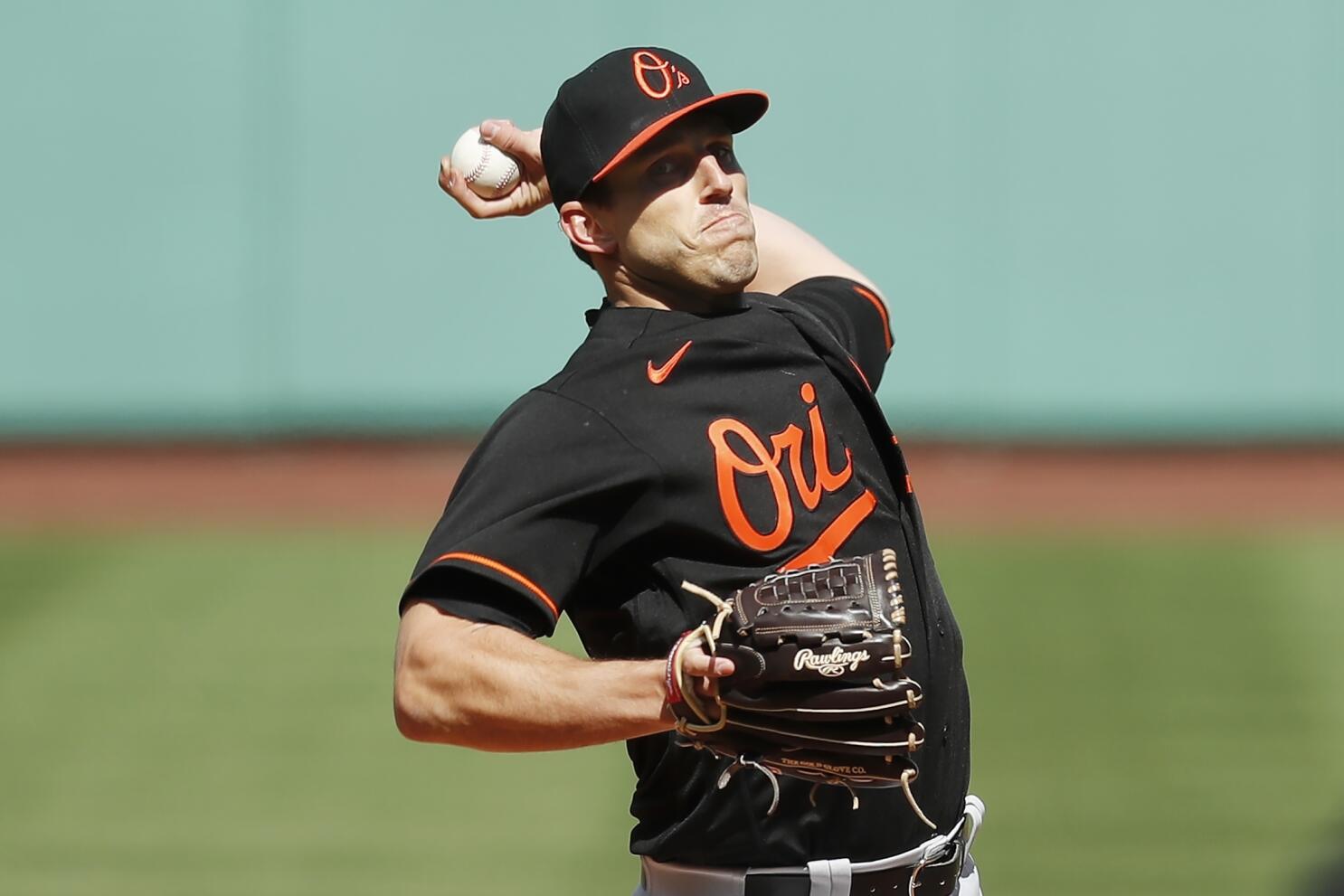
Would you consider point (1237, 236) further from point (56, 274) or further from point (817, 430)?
point (817, 430)

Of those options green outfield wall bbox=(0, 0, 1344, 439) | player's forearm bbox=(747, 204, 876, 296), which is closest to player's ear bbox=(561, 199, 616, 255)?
player's forearm bbox=(747, 204, 876, 296)

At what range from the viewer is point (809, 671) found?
2242 mm

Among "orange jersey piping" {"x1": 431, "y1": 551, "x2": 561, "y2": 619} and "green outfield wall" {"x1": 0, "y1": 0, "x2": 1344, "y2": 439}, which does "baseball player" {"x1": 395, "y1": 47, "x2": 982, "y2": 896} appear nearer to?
"orange jersey piping" {"x1": 431, "y1": 551, "x2": 561, "y2": 619}

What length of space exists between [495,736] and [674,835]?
570mm

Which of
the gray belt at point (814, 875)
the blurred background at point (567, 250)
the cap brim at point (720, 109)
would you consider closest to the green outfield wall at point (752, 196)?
the blurred background at point (567, 250)

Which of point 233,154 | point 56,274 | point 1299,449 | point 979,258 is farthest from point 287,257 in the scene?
point 1299,449

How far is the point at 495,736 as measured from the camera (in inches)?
94.7

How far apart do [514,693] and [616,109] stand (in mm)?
993

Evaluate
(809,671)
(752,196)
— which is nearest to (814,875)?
(809,671)

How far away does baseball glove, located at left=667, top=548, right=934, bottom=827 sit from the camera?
2.24 metres

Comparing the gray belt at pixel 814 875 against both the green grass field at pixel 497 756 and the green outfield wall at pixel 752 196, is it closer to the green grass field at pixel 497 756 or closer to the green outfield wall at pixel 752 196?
the green grass field at pixel 497 756

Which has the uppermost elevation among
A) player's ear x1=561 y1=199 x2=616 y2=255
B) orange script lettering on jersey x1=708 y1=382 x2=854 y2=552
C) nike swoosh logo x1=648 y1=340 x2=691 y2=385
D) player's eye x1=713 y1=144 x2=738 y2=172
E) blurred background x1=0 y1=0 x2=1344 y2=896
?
blurred background x1=0 y1=0 x2=1344 y2=896

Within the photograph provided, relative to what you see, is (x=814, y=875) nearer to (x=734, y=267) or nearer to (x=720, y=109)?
(x=734, y=267)

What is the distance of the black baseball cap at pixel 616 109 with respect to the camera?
288 centimetres
